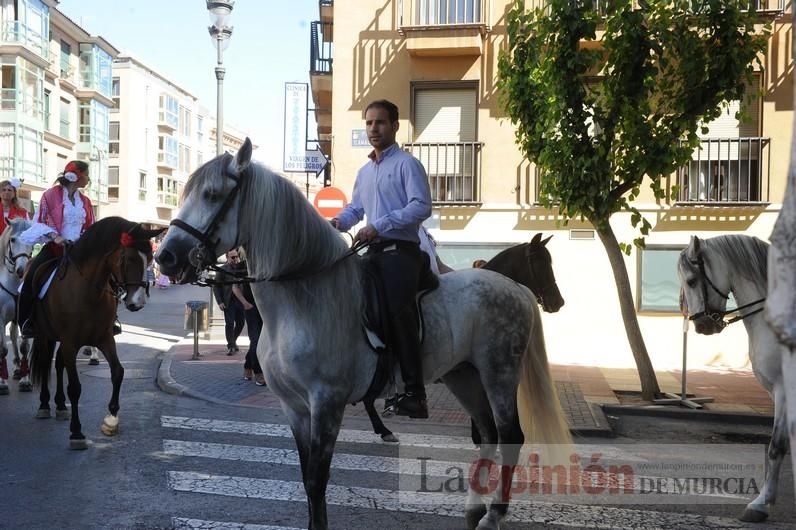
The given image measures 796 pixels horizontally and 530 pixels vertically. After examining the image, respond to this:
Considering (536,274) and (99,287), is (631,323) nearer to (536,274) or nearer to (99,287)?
(536,274)

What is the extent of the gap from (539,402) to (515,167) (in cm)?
1033

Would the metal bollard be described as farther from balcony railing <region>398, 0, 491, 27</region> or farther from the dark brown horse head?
the dark brown horse head

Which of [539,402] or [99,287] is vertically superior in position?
[99,287]

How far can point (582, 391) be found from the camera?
10852mm

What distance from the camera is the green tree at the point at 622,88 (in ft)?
30.6

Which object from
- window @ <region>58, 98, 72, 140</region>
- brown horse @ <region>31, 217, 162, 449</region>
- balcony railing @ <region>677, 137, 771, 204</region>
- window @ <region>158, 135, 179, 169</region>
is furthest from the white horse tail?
→ window @ <region>158, 135, 179, 169</region>

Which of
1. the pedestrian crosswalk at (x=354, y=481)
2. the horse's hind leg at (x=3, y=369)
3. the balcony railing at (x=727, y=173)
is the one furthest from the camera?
the balcony railing at (x=727, y=173)

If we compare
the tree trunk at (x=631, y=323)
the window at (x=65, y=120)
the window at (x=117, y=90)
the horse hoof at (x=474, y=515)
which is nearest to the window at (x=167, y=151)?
the window at (x=117, y=90)

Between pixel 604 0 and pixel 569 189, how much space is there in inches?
97.1

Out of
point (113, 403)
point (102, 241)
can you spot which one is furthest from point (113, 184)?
point (113, 403)

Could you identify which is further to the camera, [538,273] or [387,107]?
[538,273]

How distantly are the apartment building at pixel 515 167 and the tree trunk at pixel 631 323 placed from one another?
161 inches

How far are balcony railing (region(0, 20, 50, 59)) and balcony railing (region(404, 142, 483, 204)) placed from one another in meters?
36.3

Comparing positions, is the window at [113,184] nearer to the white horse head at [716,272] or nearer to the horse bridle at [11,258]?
the horse bridle at [11,258]
